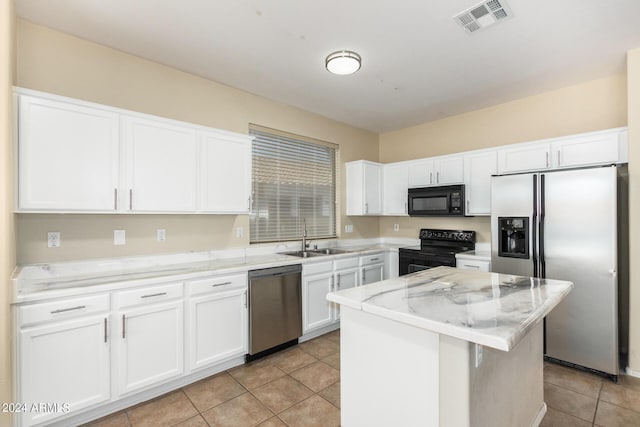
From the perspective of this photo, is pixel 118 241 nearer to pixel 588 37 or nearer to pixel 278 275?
pixel 278 275

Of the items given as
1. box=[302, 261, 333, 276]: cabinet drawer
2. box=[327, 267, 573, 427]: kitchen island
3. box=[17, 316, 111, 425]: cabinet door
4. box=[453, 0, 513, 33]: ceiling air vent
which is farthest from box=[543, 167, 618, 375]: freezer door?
box=[17, 316, 111, 425]: cabinet door

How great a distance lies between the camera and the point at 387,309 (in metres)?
1.44

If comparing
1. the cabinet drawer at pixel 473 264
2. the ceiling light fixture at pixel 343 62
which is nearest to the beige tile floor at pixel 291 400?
the cabinet drawer at pixel 473 264

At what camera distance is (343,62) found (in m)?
2.67

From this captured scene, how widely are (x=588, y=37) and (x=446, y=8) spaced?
52.0 inches

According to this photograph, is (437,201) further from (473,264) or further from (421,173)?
(473,264)

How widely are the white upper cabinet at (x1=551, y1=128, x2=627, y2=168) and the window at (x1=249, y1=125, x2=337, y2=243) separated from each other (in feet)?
8.82

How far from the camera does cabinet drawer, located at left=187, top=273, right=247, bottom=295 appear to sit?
254 cm

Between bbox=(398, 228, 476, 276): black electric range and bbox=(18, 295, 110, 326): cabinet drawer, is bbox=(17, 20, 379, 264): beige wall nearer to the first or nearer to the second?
bbox=(18, 295, 110, 326): cabinet drawer

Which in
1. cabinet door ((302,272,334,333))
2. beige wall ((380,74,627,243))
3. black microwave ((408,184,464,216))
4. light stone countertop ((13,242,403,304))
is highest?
beige wall ((380,74,627,243))

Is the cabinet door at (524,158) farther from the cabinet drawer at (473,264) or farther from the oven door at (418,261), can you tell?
the oven door at (418,261)

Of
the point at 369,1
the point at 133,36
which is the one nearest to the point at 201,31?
the point at 133,36

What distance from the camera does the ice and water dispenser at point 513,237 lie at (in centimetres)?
296

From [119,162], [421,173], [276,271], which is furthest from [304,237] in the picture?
[119,162]
